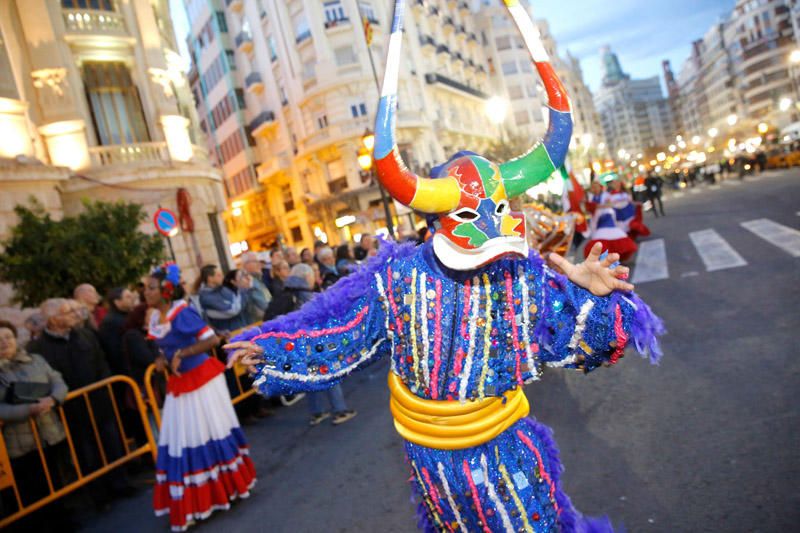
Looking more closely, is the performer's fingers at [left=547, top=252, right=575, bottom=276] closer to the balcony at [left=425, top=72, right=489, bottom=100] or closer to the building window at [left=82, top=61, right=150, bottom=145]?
the building window at [left=82, top=61, right=150, bottom=145]

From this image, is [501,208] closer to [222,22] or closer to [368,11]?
[368,11]

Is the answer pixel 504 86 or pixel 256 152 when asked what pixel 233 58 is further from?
pixel 504 86

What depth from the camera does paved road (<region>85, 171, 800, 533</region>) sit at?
3135 millimetres

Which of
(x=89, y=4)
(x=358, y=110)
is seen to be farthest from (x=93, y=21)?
(x=358, y=110)

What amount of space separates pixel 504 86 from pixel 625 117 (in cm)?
16096

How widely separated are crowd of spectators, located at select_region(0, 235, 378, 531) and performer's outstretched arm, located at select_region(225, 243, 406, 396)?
2.20 metres

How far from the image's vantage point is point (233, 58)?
127 ft

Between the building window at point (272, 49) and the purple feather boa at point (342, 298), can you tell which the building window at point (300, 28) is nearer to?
the building window at point (272, 49)

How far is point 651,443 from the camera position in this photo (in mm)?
3854

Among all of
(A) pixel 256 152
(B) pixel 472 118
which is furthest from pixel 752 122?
(A) pixel 256 152

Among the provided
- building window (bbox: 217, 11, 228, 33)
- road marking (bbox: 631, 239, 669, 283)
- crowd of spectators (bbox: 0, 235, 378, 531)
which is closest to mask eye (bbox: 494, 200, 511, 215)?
crowd of spectators (bbox: 0, 235, 378, 531)

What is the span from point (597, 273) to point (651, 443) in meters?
2.46

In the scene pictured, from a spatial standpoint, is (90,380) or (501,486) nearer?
(501,486)

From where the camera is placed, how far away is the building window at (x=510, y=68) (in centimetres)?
5494
